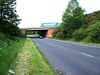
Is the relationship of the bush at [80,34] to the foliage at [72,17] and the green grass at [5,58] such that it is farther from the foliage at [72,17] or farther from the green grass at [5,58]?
the green grass at [5,58]

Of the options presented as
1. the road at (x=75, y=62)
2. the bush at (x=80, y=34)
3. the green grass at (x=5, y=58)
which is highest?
the green grass at (x=5, y=58)

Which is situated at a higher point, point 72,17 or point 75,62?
point 72,17

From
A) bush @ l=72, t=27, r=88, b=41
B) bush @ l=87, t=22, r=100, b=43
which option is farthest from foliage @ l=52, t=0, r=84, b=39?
bush @ l=87, t=22, r=100, b=43

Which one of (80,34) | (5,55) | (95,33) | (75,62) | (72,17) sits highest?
(72,17)

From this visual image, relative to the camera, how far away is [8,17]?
156 ft

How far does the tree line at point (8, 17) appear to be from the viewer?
45625 mm

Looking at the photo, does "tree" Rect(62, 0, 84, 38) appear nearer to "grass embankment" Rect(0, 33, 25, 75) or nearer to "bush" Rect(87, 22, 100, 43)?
"bush" Rect(87, 22, 100, 43)

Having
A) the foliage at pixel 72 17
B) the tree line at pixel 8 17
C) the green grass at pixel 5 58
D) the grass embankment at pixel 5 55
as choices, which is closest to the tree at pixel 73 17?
the foliage at pixel 72 17

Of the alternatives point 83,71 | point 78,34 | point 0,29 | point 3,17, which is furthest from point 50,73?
point 78,34

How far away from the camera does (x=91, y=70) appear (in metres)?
13.1

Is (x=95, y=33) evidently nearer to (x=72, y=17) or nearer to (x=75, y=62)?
(x=72, y=17)

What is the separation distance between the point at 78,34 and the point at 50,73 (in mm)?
56360

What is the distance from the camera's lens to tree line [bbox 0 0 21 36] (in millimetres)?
45625

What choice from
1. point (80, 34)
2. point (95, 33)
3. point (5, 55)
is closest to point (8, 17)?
point (95, 33)
